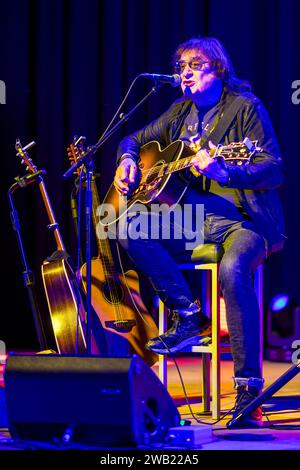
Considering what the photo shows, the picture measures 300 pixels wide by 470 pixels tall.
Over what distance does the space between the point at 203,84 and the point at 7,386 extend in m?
1.62

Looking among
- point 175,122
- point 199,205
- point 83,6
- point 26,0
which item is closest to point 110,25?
point 83,6

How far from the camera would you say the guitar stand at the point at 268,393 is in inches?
104

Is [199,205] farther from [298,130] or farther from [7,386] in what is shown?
[298,130]

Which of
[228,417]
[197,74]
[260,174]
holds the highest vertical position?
[197,74]

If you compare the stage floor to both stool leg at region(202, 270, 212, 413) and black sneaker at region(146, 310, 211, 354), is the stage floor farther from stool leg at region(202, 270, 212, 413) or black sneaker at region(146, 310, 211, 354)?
black sneaker at region(146, 310, 211, 354)

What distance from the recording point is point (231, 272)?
306 cm

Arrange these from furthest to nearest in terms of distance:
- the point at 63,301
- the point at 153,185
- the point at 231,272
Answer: the point at 63,301, the point at 153,185, the point at 231,272

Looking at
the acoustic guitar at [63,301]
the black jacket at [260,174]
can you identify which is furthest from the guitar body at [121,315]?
the black jacket at [260,174]

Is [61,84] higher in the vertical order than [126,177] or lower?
higher

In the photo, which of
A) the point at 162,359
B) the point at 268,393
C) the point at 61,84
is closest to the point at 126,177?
the point at 162,359

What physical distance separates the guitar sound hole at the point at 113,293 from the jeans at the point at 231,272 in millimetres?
538

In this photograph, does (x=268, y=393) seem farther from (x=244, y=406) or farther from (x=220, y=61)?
(x=220, y=61)

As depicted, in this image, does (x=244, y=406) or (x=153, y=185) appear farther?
(x=153, y=185)

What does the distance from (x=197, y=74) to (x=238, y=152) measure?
494 millimetres
